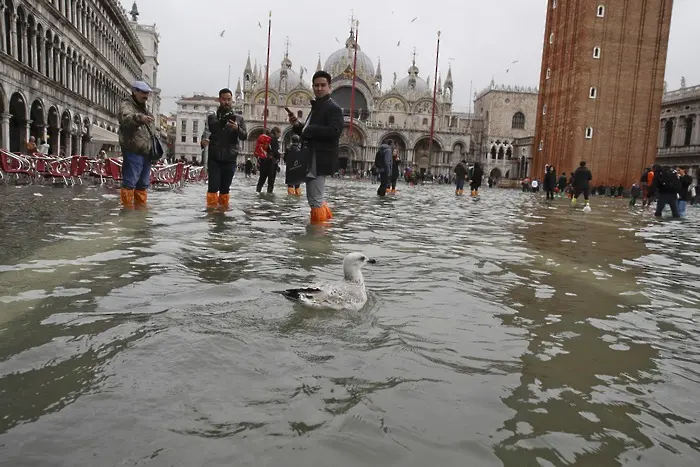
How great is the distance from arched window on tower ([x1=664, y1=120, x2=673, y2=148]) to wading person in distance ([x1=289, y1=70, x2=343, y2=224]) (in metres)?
53.7

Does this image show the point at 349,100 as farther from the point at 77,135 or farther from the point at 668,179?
the point at 668,179

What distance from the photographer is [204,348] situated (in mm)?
2592

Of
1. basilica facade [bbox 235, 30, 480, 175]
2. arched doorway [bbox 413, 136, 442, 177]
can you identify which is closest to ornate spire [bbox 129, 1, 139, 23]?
basilica facade [bbox 235, 30, 480, 175]

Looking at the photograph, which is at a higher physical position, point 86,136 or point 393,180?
point 86,136

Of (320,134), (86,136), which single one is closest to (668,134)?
(86,136)

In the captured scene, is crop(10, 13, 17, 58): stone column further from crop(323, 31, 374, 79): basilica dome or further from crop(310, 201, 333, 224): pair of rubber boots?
crop(323, 31, 374, 79): basilica dome

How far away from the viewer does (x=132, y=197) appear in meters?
8.79

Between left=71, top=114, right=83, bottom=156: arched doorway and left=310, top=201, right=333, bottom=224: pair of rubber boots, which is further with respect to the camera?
left=71, top=114, right=83, bottom=156: arched doorway

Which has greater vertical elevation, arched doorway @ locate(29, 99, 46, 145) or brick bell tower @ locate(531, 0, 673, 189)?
brick bell tower @ locate(531, 0, 673, 189)

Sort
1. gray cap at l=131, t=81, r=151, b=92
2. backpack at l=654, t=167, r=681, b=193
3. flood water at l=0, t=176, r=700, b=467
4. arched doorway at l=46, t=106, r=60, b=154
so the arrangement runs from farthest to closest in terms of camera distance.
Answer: arched doorway at l=46, t=106, r=60, b=154 < backpack at l=654, t=167, r=681, b=193 < gray cap at l=131, t=81, r=151, b=92 < flood water at l=0, t=176, r=700, b=467

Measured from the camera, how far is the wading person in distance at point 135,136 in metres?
7.95

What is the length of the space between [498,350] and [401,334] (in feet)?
1.68

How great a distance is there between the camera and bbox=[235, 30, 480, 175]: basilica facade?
6819 cm

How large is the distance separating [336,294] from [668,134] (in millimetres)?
58505
